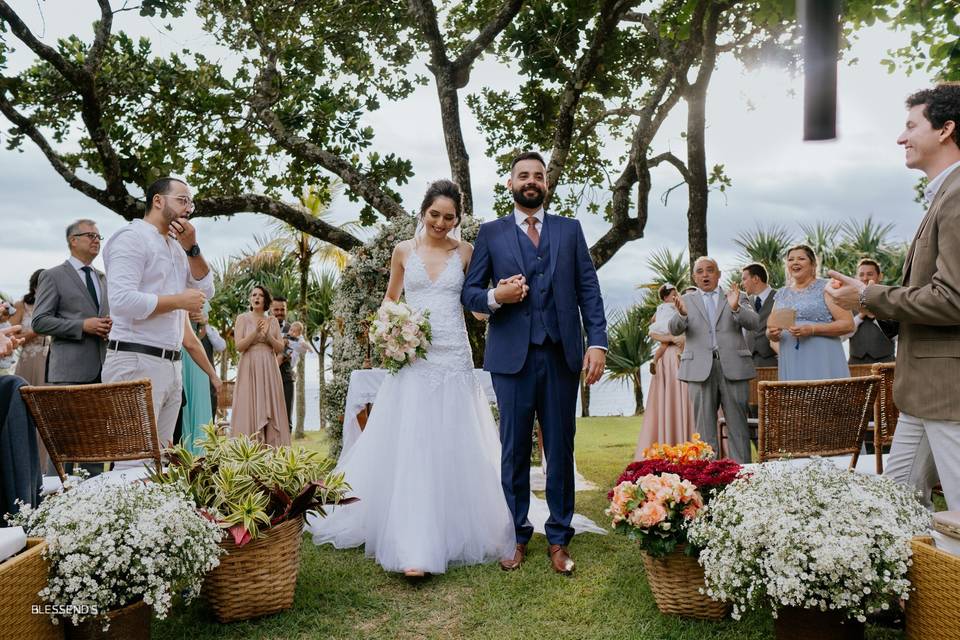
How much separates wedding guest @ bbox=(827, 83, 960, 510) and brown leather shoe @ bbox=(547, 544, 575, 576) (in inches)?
71.8

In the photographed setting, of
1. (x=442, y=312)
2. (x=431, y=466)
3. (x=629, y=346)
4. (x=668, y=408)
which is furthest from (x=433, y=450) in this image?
(x=629, y=346)

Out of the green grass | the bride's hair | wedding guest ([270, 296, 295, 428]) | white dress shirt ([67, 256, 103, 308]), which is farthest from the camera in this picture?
wedding guest ([270, 296, 295, 428])

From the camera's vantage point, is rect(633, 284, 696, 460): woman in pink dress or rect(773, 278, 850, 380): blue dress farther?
rect(633, 284, 696, 460): woman in pink dress

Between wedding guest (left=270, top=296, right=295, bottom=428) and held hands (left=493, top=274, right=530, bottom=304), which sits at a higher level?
held hands (left=493, top=274, right=530, bottom=304)

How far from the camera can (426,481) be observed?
420 centimetres

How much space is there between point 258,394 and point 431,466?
4.98m

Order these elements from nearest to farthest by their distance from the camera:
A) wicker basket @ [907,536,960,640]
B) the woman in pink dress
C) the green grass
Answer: wicker basket @ [907,536,960,640], the green grass, the woman in pink dress

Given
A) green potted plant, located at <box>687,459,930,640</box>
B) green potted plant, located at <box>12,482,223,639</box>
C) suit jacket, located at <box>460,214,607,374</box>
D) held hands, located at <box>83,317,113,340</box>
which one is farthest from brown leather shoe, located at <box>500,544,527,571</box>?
held hands, located at <box>83,317,113,340</box>

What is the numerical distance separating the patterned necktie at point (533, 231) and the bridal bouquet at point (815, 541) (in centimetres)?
192

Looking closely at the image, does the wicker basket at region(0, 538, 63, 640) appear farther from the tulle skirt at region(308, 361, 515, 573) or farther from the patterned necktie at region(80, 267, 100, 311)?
the patterned necktie at region(80, 267, 100, 311)

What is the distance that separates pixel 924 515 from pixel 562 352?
6.41 ft

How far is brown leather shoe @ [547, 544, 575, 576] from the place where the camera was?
3.99 meters

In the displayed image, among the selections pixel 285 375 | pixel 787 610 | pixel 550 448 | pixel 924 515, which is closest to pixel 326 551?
pixel 550 448

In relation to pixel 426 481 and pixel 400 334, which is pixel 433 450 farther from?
pixel 400 334
